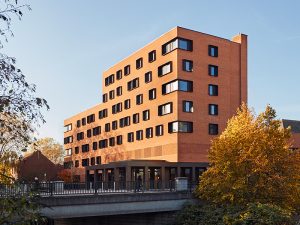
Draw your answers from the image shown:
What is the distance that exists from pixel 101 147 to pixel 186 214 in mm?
49122

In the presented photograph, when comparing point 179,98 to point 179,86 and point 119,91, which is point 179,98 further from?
point 119,91

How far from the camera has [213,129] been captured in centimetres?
5494

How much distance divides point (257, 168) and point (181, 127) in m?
21.0

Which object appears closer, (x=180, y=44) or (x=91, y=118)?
(x=180, y=44)

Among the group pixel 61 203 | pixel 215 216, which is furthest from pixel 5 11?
pixel 215 216

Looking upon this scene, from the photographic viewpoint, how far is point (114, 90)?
7344 cm

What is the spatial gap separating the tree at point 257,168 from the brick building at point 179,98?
18.2 m

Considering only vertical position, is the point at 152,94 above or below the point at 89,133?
above

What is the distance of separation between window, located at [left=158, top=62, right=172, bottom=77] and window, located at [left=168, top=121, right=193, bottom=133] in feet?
22.8

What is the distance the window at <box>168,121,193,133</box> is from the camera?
52031 millimetres

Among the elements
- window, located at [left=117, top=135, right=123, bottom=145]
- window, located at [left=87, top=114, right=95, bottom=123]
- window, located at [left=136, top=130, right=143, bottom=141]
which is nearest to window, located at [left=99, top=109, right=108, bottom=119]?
window, located at [left=87, top=114, right=95, bottom=123]

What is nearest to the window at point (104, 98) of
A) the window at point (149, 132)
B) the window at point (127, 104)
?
the window at point (127, 104)

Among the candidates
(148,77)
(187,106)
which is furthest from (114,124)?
(187,106)

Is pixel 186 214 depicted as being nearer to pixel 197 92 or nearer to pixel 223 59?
pixel 197 92
